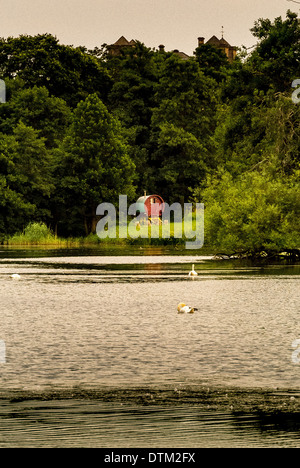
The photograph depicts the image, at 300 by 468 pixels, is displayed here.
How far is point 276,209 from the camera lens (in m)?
42.3

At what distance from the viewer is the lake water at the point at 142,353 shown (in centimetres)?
847

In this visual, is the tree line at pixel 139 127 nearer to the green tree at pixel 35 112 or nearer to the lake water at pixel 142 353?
the green tree at pixel 35 112

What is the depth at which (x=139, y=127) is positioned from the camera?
95.2 meters

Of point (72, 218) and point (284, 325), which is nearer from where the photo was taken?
point (284, 325)

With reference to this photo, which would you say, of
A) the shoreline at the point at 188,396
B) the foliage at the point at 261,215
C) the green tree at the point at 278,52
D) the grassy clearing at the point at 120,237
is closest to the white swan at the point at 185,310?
the shoreline at the point at 188,396

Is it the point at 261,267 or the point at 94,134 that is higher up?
the point at 94,134

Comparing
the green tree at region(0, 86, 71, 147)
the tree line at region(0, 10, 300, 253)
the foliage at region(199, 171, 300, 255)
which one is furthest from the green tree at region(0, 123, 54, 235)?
the foliage at region(199, 171, 300, 255)

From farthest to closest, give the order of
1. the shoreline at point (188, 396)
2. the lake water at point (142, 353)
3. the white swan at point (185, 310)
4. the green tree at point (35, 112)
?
the green tree at point (35, 112) → the white swan at point (185, 310) → the shoreline at point (188, 396) → the lake water at point (142, 353)

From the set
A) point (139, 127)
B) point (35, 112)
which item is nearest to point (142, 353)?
point (35, 112)

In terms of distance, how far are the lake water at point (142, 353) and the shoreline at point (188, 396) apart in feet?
0.64
